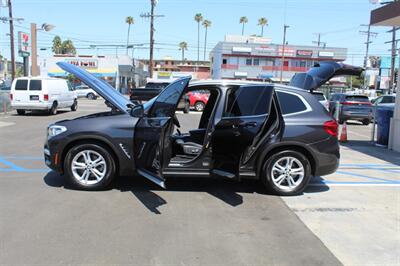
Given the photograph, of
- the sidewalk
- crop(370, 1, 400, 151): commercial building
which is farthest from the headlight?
crop(370, 1, 400, 151): commercial building

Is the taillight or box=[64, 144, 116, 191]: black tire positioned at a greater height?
the taillight

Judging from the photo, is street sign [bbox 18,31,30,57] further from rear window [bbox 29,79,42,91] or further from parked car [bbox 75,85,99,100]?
rear window [bbox 29,79,42,91]

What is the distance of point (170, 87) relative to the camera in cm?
629

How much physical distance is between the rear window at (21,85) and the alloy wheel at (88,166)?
14.9 metres

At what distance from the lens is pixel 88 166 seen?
625cm

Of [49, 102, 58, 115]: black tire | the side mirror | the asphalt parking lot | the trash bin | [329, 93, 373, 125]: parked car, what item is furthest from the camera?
[329, 93, 373, 125]: parked car

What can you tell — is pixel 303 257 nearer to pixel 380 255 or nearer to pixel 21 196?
pixel 380 255

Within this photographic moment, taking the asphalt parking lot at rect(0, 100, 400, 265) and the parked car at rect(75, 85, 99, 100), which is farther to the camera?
the parked car at rect(75, 85, 99, 100)

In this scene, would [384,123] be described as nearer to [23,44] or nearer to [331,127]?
[331,127]

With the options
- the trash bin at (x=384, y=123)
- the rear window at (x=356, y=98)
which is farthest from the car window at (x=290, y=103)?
the rear window at (x=356, y=98)

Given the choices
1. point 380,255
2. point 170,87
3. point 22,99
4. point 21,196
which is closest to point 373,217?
point 380,255

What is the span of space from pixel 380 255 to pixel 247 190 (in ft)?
8.74

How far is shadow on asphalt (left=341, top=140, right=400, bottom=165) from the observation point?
1046 centimetres

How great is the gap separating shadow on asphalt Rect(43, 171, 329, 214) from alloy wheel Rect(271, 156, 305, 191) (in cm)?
27
